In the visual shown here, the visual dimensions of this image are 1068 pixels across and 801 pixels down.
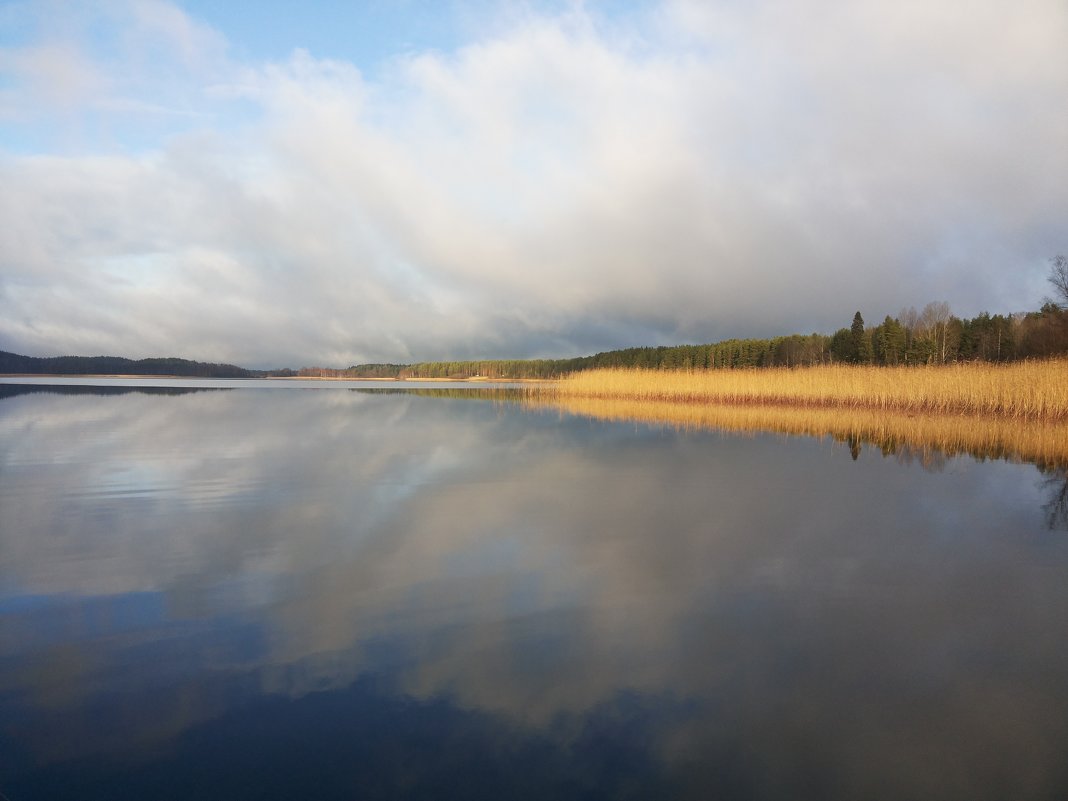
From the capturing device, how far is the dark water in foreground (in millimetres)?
2244

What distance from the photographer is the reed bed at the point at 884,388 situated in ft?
48.4

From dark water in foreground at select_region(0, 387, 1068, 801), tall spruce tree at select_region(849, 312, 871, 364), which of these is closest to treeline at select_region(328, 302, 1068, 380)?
tall spruce tree at select_region(849, 312, 871, 364)

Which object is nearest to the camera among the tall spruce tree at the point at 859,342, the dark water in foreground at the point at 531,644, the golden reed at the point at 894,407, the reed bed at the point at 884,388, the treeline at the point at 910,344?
the dark water in foreground at the point at 531,644

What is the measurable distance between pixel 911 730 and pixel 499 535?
3.35 metres

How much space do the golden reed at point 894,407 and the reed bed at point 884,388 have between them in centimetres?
3

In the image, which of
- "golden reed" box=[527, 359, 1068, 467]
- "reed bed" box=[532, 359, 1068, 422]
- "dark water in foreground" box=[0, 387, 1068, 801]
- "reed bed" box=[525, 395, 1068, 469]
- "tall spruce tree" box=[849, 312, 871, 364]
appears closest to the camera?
"dark water in foreground" box=[0, 387, 1068, 801]

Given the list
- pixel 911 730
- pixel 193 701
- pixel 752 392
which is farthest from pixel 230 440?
pixel 752 392

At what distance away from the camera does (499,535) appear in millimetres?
5270

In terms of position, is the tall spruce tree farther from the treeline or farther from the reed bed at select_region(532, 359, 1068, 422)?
the reed bed at select_region(532, 359, 1068, 422)

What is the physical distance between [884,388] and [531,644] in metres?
18.5

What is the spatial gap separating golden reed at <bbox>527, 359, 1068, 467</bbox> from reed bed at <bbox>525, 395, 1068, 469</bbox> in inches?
0.9

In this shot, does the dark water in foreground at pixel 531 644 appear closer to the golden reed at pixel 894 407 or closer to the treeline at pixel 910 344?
the golden reed at pixel 894 407

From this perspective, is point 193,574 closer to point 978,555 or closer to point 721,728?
point 721,728

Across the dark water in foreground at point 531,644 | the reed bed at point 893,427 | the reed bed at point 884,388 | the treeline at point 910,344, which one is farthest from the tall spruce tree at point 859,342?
the dark water in foreground at point 531,644
